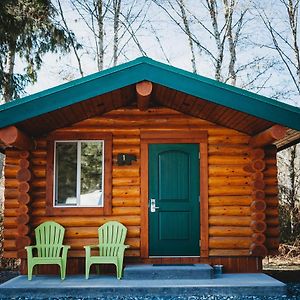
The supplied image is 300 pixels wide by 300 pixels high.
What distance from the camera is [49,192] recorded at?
807 cm

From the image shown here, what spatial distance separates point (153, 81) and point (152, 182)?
1950 mm

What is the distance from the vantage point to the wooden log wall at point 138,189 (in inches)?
315

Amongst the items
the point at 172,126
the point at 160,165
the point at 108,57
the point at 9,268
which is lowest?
the point at 9,268

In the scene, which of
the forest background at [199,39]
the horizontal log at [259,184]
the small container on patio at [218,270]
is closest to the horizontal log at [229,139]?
the horizontal log at [259,184]

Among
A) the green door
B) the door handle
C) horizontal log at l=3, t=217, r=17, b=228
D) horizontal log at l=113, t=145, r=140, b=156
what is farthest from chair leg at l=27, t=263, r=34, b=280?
horizontal log at l=113, t=145, r=140, b=156

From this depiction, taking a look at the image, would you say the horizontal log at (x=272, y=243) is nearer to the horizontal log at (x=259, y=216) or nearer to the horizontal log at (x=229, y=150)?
the horizontal log at (x=259, y=216)

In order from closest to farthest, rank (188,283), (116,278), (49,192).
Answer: (188,283), (116,278), (49,192)

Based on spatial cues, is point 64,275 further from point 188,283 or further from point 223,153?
point 223,153

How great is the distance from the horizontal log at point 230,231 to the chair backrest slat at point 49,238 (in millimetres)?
Result: 2450

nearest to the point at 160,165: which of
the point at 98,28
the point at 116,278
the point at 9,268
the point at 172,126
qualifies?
the point at 172,126

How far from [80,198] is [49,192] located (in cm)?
52

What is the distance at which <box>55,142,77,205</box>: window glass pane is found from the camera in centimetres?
813

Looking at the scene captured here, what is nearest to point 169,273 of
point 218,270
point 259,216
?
point 218,270

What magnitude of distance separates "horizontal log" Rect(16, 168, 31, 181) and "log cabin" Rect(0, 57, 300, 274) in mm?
33
